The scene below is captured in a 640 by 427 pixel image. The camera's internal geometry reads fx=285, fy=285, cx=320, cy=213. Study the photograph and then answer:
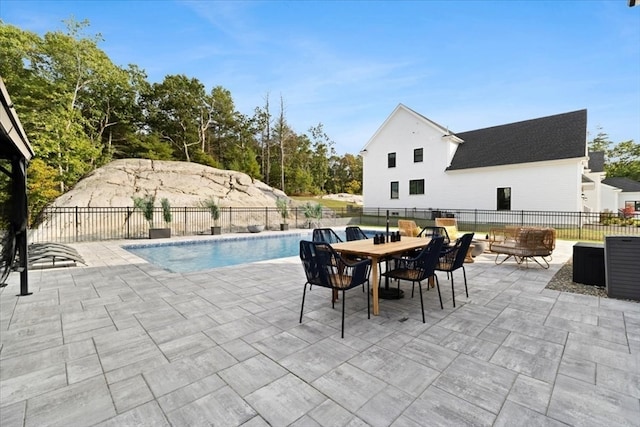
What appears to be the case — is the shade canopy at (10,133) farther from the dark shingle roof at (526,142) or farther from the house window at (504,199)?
the house window at (504,199)

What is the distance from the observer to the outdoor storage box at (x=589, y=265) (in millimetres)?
4445

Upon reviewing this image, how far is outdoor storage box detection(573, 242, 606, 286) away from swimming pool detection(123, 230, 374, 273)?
6.79 metres

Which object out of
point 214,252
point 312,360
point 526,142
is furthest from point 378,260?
A: point 526,142

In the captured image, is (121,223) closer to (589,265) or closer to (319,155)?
(589,265)

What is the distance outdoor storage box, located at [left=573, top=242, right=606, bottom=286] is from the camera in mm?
4445

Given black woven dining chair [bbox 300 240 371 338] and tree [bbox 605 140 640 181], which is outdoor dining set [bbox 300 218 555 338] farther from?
tree [bbox 605 140 640 181]

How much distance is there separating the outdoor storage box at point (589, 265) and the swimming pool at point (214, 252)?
679 cm

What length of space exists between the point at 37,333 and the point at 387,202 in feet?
65.3

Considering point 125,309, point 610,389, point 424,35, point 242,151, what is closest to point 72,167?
point 242,151

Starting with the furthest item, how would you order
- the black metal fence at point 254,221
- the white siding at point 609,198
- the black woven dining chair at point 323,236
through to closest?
the white siding at point 609,198, the black metal fence at point 254,221, the black woven dining chair at point 323,236

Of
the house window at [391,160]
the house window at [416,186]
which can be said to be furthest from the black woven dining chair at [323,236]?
the house window at [391,160]

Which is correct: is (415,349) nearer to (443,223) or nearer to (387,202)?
(443,223)

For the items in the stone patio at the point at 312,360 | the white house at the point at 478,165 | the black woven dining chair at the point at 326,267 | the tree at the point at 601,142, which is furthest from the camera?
the tree at the point at 601,142

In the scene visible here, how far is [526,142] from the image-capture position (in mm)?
16438
